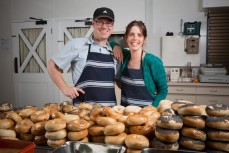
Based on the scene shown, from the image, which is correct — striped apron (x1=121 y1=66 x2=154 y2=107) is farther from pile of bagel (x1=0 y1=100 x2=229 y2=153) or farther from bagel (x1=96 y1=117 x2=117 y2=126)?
bagel (x1=96 y1=117 x2=117 y2=126)

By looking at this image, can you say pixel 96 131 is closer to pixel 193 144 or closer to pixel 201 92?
pixel 193 144

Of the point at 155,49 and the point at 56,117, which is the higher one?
the point at 155,49

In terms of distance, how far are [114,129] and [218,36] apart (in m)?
4.38

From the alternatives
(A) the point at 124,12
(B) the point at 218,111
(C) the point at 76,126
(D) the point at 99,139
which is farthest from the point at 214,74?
(C) the point at 76,126

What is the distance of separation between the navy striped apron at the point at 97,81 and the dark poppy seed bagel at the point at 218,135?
125cm

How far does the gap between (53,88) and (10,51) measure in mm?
1706

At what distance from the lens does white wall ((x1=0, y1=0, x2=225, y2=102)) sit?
489 cm

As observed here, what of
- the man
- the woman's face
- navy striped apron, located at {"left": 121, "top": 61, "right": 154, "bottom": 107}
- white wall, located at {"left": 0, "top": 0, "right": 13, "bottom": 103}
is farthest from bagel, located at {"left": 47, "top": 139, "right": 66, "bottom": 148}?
white wall, located at {"left": 0, "top": 0, "right": 13, "bottom": 103}

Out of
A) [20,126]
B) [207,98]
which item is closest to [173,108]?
[20,126]

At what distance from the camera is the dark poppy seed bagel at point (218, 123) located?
41.3 inches

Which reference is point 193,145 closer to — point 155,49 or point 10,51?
point 155,49

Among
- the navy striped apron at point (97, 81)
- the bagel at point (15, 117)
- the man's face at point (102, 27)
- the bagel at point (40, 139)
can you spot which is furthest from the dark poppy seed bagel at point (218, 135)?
the man's face at point (102, 27)

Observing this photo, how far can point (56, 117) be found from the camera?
1382 mm

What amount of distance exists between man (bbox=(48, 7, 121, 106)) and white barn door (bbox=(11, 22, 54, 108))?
3.65 meters
